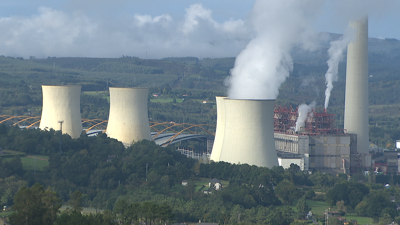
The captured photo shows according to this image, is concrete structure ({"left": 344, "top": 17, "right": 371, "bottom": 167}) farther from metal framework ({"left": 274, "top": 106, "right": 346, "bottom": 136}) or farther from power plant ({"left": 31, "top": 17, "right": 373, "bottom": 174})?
metal framework ({"left": 274, "top": 106, "right": 346, "bottom": 136})

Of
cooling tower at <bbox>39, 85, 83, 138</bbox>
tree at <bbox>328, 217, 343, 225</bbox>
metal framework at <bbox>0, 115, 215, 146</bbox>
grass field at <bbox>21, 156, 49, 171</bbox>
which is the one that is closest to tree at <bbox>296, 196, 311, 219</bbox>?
tree at <bbox>328, 217, 343, 225</bbox>

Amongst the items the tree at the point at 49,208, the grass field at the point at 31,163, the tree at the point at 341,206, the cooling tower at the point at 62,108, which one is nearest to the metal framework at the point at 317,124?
the tree at the point at 341,206

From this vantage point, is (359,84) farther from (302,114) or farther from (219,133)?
(219,133)

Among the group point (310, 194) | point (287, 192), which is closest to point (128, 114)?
point (287, 192)

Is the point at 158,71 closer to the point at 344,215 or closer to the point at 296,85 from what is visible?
the point at 296,85

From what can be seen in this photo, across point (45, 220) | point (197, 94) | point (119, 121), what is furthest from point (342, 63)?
point (45, 220)

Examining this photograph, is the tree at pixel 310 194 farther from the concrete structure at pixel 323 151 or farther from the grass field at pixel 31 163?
the grass field at pixel 31 163
